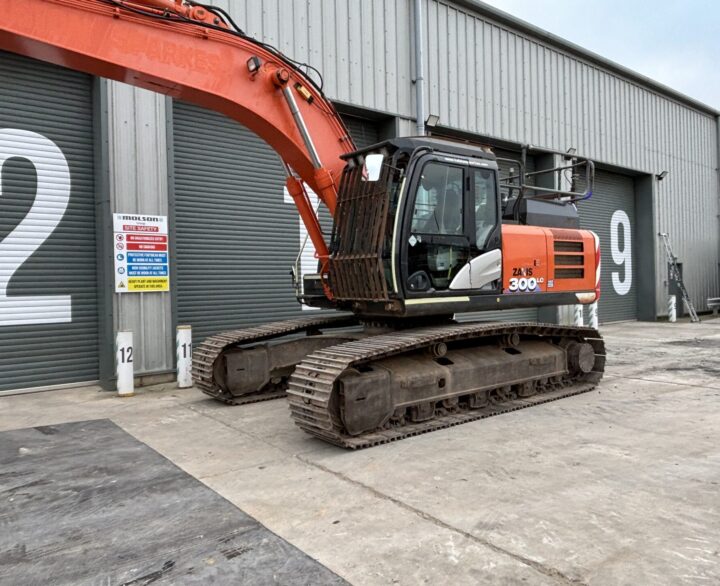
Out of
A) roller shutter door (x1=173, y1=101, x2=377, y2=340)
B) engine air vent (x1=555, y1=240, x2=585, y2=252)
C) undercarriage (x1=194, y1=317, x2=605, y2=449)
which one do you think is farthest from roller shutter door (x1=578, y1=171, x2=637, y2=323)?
undercarriage (x1=194, y1=317, x2=605, y2=449)

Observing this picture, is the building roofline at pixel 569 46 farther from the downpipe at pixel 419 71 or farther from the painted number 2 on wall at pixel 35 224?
the painted number 2 on wall at pixel 35 224

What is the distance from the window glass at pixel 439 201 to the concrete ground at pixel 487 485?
2.08m

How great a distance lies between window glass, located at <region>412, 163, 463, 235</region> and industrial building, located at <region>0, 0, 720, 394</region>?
15.0 ft

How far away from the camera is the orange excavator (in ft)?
16.7

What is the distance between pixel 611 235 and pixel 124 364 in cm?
1539

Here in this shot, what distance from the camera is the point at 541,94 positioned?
15.1 m

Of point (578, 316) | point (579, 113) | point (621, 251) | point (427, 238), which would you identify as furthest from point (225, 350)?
point (621, 251)

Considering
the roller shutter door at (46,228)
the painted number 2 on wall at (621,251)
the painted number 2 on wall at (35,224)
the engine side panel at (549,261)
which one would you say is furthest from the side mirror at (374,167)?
the painted number 2 on wall at (621,251)

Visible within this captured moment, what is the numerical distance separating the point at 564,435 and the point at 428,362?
1485mm

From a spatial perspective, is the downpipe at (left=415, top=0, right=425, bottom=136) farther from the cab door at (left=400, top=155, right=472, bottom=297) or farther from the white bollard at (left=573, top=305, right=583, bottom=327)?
the cab door at (left=400, top=155, right=472, bottom=297)

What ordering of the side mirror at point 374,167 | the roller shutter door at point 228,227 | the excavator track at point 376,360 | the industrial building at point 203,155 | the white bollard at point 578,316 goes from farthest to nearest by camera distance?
the white bollard at point 578,316 < the roller shutter door at point 228,227 < the industrial building at point 203,155 < the side mirror at point 374,167 < the excavator track at point 376,360

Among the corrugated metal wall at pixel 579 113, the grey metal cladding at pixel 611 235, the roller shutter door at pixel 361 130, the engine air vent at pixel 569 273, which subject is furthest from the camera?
the grey metal cladding at pixel 611 235

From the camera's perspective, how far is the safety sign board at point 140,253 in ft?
27.2

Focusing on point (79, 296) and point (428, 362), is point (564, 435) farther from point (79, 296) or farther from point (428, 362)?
point (79, 296)
